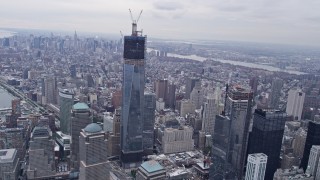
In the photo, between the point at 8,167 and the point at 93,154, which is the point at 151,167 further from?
the point at 8,167

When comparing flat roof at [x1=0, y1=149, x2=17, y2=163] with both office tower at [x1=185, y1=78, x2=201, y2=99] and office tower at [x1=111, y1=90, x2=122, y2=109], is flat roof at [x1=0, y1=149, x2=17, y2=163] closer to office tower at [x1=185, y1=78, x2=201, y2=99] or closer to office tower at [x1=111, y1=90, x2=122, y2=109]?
office tower at [x1=111, y1=90, x2=122, y2=109]

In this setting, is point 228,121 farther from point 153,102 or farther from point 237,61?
point 237,61

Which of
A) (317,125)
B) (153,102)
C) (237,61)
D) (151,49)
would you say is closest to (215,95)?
(153,102)

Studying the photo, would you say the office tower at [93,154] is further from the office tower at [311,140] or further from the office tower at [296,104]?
the office tower at [296,104]

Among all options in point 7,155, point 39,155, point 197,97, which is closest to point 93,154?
point 39,155

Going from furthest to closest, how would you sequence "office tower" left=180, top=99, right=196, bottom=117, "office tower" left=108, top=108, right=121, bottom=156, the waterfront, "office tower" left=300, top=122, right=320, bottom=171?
the waterfront < "office tower" left=180, top=99, right=196, bottom=117 < "office tower" left=108, top=108, right=121, bottom=156 < "office tower" left=300, top=122, right=320, bottom=171

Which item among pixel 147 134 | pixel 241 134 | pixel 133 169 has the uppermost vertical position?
pixel 241 134

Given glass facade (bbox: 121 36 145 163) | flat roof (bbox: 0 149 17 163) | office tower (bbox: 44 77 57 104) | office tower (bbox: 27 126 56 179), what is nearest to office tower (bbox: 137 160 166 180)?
glass facade (bbox: 121 36 145 163)
